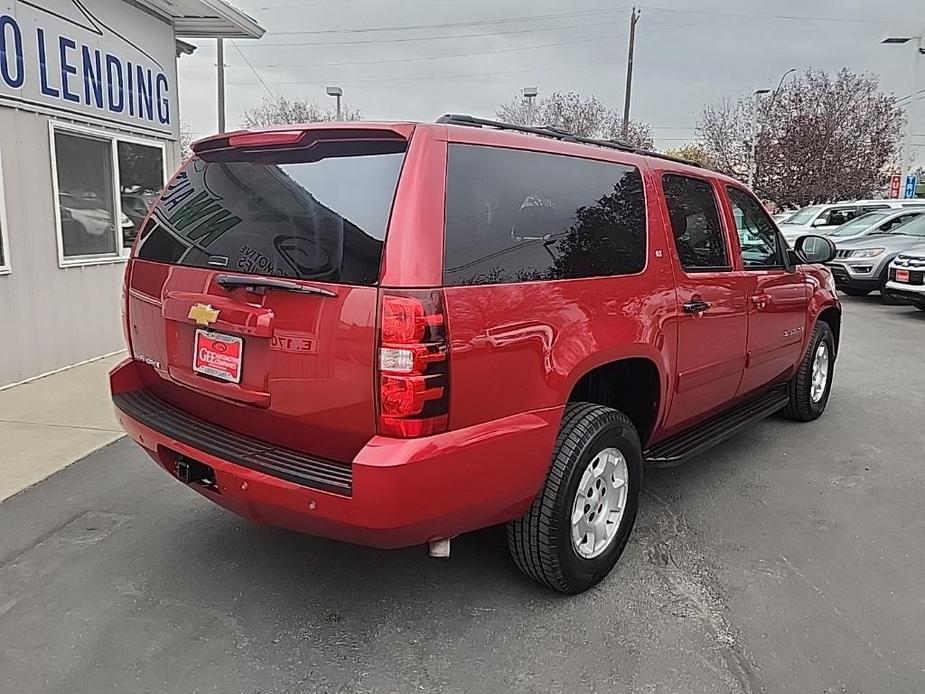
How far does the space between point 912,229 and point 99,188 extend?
13573 millimetres

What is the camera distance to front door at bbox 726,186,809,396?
452cm

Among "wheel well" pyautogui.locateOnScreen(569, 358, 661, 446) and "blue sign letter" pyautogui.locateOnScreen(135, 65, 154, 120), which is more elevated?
"blue sign letter" pyautogui.locateOnScreen(135, 65, 154, 120)

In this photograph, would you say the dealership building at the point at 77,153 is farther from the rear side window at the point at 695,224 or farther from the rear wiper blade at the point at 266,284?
the rear side window at the point at 695,224

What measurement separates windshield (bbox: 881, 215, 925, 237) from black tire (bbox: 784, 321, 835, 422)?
9.71 meters

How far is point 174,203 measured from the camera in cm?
336

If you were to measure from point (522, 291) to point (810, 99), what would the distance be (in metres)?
29.1

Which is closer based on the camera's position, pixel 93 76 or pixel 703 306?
pixel 703 306

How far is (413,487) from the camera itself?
2.47m

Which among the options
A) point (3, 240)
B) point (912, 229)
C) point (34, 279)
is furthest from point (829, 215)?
point (3, 240)

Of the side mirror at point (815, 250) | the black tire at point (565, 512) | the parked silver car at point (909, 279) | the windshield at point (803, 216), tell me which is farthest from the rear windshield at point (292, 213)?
the windshield at point (803, 216)

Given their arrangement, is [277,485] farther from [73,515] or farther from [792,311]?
[792,311]

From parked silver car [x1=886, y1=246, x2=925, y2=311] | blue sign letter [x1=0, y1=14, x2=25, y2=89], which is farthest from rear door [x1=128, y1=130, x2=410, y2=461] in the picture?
parked silver car [x1=886, y1=246, x2=925, y2=311]

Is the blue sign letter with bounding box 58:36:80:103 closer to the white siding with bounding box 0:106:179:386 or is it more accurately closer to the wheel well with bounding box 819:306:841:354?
the white siding with bounding box 0:106:179:386

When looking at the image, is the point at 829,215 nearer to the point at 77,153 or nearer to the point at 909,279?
the point at 909,279
